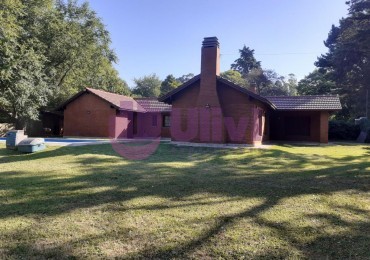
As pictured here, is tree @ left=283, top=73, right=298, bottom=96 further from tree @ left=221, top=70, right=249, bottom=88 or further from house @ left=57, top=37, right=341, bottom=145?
house @ left=57, top=37, right=341, bottom=145

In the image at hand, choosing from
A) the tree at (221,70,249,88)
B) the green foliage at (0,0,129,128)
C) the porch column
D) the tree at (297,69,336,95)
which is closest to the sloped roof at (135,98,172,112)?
the green foliage at (0,0,129,128)

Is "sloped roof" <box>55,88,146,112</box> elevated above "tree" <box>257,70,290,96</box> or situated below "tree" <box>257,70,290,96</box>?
below

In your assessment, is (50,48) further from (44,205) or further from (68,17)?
(44,205)

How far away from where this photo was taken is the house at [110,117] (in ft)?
75.0

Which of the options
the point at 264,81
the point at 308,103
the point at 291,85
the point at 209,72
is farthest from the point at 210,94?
the point at 291,85

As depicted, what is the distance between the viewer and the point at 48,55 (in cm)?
2823

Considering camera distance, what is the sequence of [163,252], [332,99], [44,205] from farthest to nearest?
[332,99] → [44,205] → [163,252]

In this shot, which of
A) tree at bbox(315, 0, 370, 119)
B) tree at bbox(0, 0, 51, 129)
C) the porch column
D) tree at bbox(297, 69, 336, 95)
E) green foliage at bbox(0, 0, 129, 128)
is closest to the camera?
tree at bbox(0, 0, 51, 129)

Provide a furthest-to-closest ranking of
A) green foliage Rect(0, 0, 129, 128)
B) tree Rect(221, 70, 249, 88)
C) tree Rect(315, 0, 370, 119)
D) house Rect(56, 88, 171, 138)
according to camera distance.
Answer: tree Rect(221, 70, 249, 88), tree Rect(315, 0, 370, 119), house Rect(56, 88, 171, 138), green foliage Rect(0, 0, 129, 128)

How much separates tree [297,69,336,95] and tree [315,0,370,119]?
169 cm

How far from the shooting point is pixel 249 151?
15328 millimetres

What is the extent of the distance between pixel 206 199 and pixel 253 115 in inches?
467

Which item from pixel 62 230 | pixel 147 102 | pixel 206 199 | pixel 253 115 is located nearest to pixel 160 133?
pixel 147 102

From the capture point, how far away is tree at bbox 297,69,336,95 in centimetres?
4331
